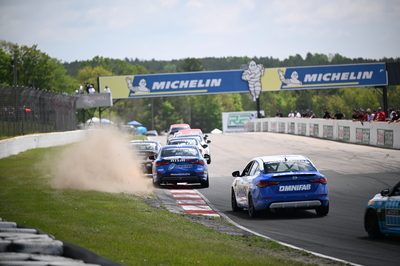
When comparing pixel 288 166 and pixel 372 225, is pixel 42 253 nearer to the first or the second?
pixel 372 225

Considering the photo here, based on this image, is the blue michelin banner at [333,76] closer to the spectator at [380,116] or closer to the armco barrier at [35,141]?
the armco barrier at [35,141]

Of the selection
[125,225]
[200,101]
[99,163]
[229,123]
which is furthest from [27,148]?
[200,101]

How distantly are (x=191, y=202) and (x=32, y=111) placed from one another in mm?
15150

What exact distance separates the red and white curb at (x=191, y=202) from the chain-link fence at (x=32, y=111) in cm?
884

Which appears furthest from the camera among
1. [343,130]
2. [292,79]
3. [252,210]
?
[292,79]

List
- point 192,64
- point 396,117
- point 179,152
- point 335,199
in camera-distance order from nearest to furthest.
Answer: point 335,199 < point 179,152 < point 396,117 < point 192,64

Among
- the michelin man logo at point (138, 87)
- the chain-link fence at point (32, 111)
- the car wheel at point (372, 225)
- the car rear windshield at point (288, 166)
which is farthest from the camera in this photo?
the michelin man logo at point (138, 87)

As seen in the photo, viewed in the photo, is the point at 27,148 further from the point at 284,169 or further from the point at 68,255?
the point at 68,255

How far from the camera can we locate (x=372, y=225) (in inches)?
392

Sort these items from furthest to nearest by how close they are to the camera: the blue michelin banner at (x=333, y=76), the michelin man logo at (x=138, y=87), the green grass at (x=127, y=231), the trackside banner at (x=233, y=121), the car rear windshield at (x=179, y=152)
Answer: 1. the trackside banner at (x=233, y=121)
2. the michelin man logo at (x=138, y=87)
3. the blue michelin banner at (x=333, y=76)
4. the car rear windshield at (x=179, y=152)
5. the green grass at (x=127, y=231)

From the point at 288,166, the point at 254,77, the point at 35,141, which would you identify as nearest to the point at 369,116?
the point at 35,141

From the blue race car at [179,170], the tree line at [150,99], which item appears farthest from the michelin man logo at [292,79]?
the tree line at [150,99]

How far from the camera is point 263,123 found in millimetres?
59969

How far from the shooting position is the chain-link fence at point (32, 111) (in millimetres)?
24469
